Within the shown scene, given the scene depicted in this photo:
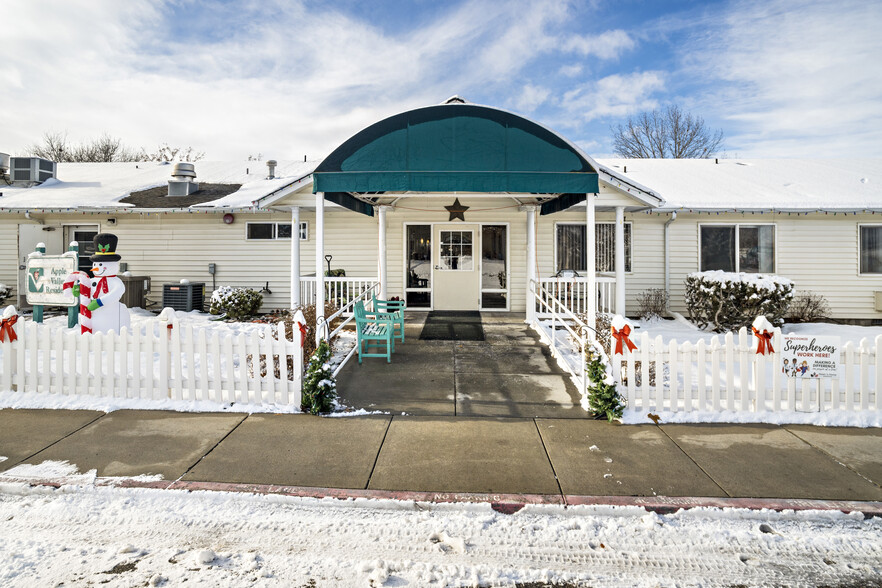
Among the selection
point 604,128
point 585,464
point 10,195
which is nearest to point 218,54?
point 10,195

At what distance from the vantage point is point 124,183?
14016 millimetres

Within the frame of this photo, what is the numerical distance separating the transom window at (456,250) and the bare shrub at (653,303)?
14.0 feet

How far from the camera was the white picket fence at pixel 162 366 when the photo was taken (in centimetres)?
536

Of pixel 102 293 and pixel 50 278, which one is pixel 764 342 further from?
pixel 50 278

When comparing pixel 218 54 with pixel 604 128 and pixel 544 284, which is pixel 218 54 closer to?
pixel 544 284

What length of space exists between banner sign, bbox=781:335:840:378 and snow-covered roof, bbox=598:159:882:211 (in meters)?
6.04

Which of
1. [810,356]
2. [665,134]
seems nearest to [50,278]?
[810,356]

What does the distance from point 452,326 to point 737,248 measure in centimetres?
734

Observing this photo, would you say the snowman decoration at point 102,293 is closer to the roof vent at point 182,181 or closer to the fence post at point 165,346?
the fence post at point 165,346

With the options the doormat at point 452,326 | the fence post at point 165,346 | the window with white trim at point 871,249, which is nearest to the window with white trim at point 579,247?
the doormat at point 452,326

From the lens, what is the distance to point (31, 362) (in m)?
5.72

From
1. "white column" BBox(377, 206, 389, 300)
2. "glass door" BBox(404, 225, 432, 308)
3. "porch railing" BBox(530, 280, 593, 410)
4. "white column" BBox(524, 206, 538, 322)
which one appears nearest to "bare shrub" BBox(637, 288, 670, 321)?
"porch railing" BBox(530, 280, 593, 410)

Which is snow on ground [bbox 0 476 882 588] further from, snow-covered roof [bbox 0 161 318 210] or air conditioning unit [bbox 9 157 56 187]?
→ air conditioning unit [bbox 9 157 56 187]

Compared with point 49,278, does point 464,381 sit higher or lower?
lower
